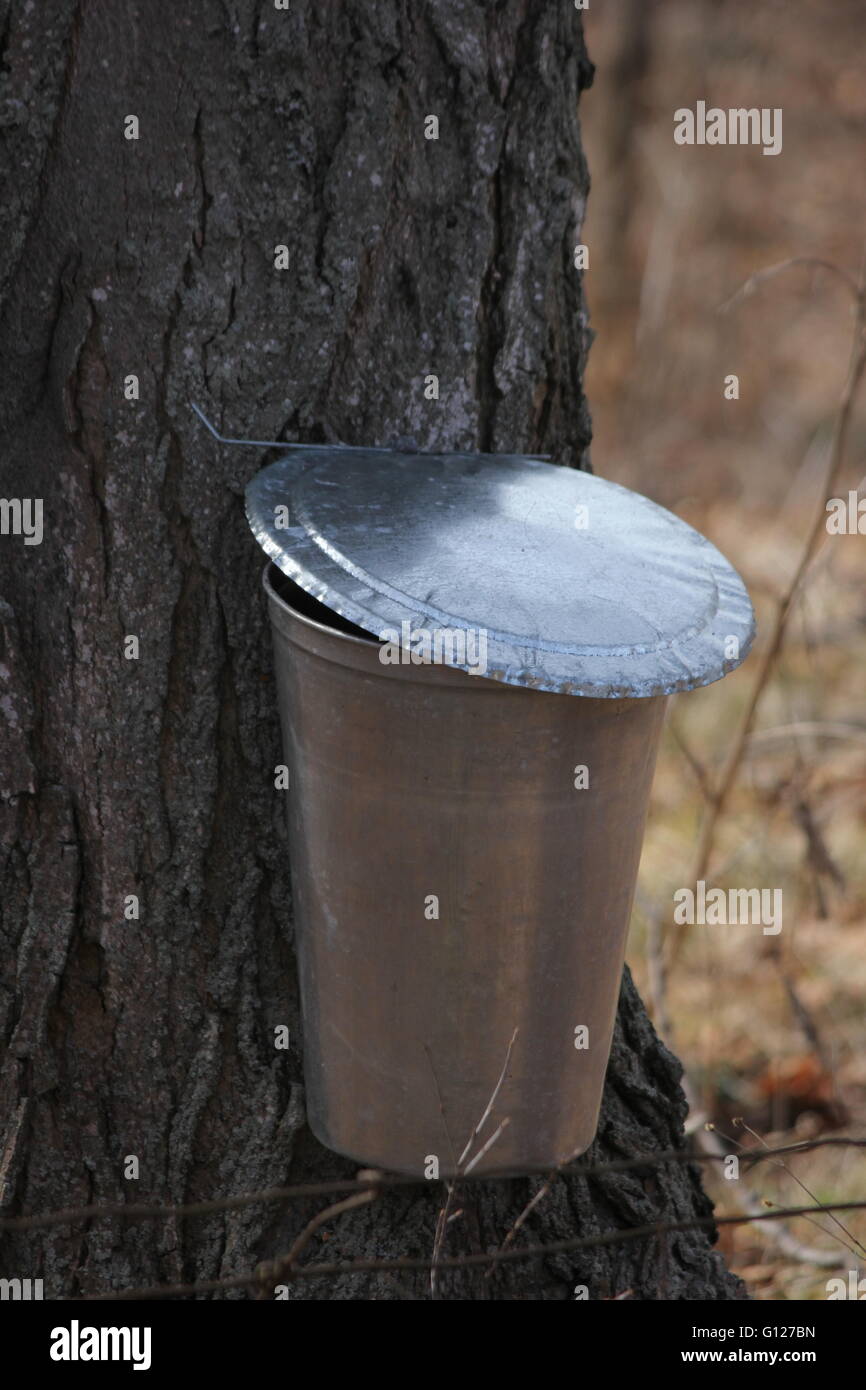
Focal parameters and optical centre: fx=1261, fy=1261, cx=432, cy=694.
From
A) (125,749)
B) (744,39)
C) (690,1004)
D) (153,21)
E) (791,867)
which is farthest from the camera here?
(744,39)

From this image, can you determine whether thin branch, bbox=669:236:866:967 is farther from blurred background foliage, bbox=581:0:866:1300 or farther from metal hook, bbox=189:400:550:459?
metal hook, bbox=189:400:550:459

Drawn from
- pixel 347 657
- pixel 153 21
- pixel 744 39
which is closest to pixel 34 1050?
pixel 347 657

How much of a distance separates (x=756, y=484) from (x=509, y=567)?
592 cm

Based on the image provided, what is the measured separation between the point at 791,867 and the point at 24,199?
3312 mm

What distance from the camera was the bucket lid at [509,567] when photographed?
146 centimetres

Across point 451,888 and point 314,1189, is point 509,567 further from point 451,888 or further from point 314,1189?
point 314,1189

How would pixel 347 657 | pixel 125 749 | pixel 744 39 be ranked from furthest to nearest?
pixel 744 39, pixel 125 749, pixel 347 657

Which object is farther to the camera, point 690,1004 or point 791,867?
point 791,867

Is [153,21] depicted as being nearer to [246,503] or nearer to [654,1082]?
[246,503]

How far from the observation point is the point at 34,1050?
73.4 inches

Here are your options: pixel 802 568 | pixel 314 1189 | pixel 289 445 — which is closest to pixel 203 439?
pixel 289 445

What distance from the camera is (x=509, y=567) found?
5.18 ft

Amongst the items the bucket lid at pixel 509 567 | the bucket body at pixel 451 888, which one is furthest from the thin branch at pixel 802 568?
the bucket body at pixel 451 888

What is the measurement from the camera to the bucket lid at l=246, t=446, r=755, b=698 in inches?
57.6
